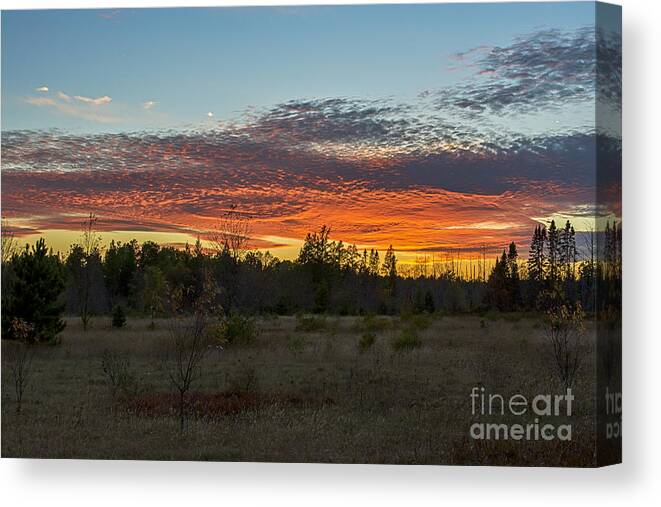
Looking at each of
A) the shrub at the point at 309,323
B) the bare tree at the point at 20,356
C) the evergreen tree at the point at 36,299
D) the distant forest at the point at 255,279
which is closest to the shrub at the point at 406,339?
the distant forest at the point at 255,279

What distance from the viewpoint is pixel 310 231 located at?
50.8 feet

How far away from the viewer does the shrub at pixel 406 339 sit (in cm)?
1534

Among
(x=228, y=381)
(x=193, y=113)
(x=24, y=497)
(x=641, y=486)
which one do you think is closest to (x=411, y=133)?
(x=193, y=113)

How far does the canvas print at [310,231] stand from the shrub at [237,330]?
0.11 ft

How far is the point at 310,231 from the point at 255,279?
114 centimetres

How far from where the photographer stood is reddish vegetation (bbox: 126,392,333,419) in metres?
15.2

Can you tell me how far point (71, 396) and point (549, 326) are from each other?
7.23 metres

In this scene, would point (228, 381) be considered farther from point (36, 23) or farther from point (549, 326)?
point (36, 23)

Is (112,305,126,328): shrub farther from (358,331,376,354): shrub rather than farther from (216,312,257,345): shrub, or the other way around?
(358,331,376,354): shrub

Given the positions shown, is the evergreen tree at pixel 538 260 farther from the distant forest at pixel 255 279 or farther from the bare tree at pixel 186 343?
the bare tree at pixel 186 343

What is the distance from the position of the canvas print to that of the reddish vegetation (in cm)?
3

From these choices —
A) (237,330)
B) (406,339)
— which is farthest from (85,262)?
(406,339)

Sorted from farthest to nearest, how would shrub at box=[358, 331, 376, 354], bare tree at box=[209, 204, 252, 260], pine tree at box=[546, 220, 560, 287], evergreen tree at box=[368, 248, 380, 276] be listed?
bare tree at box=[209, 204, 252, 260], evergreen tree at box=[368, 248, 380, 276], shrub at box=[358, 331, 376, 354], pine tree at box=[546, 220, 560, 287]

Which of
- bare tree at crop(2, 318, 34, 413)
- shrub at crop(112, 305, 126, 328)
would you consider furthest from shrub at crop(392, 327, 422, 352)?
bare tree at crop(2, 318, 34, 413)
